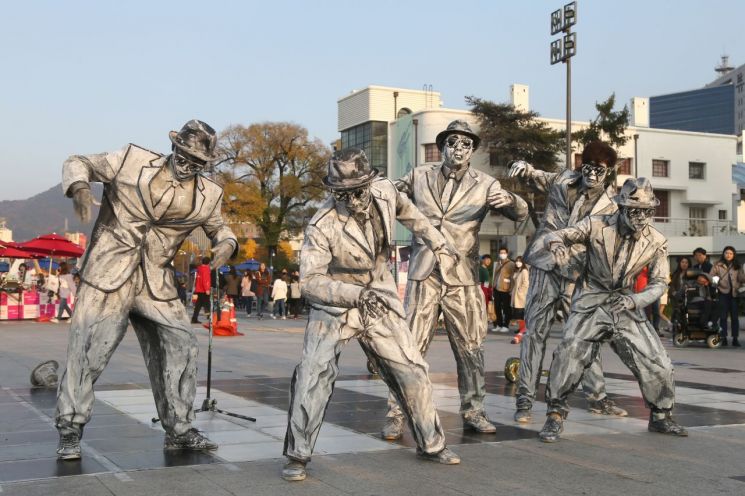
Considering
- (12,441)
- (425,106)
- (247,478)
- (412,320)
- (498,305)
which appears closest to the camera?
(247,478)

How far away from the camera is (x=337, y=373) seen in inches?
228

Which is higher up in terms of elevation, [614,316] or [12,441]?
[614,316]

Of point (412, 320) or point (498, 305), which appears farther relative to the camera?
point (498, 305)

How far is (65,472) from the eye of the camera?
225 inches

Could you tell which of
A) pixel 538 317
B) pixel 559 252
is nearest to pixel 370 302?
pixel 559 252

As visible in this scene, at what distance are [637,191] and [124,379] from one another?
6746 mm

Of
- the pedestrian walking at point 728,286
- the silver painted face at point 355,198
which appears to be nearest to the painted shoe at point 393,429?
the silver painted face at point 355,198

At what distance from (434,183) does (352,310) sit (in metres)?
2.09

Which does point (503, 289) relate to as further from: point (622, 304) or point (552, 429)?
point (552, 429)

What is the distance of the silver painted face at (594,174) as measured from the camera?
7.99 meters

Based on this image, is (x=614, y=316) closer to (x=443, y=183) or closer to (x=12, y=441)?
(x=443, y=183)

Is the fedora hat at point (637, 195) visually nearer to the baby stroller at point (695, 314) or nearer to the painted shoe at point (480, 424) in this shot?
the painted shoe at point (480, 424)

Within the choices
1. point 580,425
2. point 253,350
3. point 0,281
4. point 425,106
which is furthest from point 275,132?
point 580,425

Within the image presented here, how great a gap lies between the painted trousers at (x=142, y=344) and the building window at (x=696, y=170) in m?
56.2
